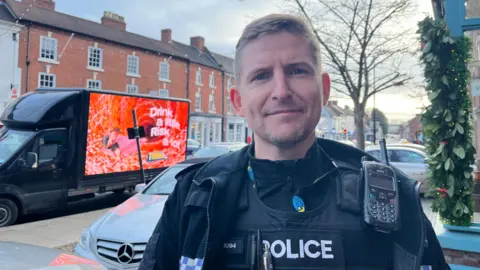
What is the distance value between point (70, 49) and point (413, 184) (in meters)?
25.9

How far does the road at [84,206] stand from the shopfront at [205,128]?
22926 mm

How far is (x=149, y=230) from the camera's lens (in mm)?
4656

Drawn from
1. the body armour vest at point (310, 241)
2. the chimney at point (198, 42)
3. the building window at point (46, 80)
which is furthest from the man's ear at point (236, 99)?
the chimney at point (198, 42)

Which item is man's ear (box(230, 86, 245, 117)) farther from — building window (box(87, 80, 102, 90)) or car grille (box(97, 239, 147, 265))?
building window (box(87, 80, 102, 90))

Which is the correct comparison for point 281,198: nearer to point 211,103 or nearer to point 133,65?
point 133,65

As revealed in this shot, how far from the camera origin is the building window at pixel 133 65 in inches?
1095

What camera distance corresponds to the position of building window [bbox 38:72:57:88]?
73.1 feet

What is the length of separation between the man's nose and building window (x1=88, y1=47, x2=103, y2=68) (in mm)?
26066

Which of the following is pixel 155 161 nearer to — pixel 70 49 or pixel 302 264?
pixel 302 264

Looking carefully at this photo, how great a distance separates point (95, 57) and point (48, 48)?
3.23 metres

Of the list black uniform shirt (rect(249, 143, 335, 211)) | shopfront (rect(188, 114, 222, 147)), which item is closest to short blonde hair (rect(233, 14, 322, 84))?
black uniform shirt (rect(249, 143, 335, 211))

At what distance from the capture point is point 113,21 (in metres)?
29.1

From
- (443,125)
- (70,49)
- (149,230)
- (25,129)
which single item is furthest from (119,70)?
(443,125)

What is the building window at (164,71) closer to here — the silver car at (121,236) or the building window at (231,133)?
the building window at (231,133)
